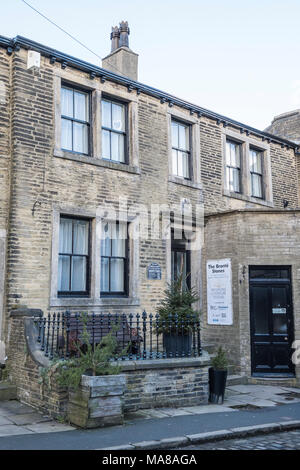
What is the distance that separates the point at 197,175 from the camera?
533 inches

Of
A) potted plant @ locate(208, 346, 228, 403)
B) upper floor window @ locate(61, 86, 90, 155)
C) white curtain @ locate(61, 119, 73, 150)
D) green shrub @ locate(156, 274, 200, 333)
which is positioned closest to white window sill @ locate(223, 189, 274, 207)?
upper floor window @ locate(61, 86, 90, 155)

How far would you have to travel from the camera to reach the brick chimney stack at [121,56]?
13555 mm

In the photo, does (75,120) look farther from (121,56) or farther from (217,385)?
(217,385)

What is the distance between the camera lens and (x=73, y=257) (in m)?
10.9

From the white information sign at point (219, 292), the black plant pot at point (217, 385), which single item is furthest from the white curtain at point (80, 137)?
the black plant pot at point (217, 385)

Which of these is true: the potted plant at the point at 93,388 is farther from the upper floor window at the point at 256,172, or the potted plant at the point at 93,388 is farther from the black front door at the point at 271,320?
the upper floor window at the point at 256,172

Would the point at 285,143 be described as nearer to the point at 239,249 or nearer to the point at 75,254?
the point at 239,249

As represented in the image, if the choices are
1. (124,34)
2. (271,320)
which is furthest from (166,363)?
(124,34)

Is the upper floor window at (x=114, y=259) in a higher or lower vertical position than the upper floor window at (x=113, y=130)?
lower

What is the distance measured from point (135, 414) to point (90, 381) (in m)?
1.48

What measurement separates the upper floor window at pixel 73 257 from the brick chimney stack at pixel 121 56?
501 centimetres

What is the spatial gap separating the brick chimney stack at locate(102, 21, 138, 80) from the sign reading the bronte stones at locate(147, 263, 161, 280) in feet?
17.9

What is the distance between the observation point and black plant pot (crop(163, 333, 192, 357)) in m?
9.23

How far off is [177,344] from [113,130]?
223 inches
